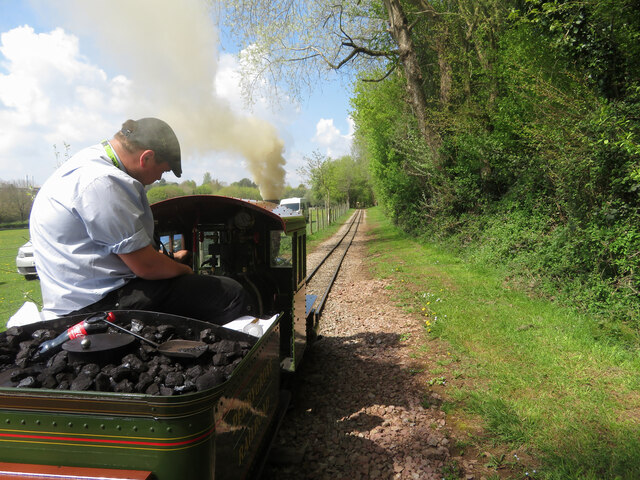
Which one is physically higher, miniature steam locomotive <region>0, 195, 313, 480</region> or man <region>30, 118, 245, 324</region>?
man <region>30, 118, 245, 324</region>

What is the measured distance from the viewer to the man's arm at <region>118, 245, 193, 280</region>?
2270mm

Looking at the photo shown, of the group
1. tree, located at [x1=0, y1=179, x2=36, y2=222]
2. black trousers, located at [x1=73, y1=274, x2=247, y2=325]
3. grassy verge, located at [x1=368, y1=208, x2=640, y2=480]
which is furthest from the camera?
tree, located at [x1=0, y1=179, x2=36, y2=222]

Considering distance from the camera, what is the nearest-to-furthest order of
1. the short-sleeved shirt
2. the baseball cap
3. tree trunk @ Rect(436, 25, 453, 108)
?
the short-sleeved shirt, the baseball cap, tree trunk @ Rect(436, 25, 453, 108)

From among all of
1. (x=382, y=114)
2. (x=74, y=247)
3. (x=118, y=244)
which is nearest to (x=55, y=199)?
(x=74, y=247)

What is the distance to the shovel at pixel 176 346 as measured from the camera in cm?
204

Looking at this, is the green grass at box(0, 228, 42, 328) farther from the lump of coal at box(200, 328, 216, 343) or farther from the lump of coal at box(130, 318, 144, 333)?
the lump of coal at box(200, 328, 216, 343)

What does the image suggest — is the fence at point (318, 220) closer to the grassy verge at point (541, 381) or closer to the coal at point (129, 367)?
the grassy verge at point (541, 381)

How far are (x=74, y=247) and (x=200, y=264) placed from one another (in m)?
2.37

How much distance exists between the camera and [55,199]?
2.23 metres

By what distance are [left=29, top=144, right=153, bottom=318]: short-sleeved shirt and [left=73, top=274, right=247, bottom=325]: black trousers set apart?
6 cm

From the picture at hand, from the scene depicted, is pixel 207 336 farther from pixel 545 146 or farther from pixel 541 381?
pixel 545 146

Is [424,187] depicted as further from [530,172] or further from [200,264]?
[200,264]

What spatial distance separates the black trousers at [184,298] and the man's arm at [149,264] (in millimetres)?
88

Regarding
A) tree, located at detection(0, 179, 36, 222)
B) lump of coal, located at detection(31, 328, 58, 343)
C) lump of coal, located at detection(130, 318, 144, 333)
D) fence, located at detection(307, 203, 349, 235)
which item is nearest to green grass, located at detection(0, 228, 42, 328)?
lump of coal, located at detection(31, 328, 58, 343)
